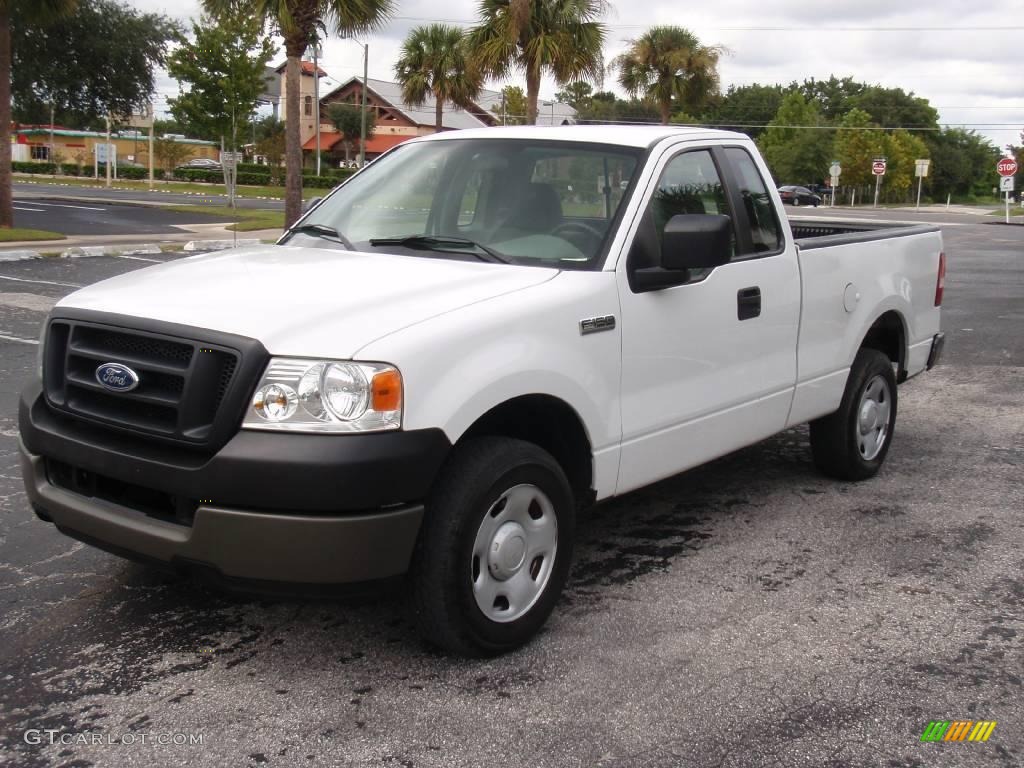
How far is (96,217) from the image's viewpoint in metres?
27.6

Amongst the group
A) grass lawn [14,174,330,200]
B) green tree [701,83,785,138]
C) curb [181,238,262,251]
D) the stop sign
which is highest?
green tree [701,83,785,138]

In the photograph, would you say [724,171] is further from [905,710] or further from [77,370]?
[77,370]

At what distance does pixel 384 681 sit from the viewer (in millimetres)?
3645

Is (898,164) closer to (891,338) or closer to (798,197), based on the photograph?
(798,197)

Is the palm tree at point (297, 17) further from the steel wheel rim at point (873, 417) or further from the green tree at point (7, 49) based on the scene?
the steel wheel rim at point (873, 417)

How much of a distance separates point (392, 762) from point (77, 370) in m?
1.69

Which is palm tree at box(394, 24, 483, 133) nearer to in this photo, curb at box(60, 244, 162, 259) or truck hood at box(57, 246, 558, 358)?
curb at box(60, 244, 162, 259)

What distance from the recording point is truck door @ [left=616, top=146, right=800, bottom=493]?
14.2ft

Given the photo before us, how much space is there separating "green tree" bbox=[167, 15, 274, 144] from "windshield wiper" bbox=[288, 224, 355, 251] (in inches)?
1126

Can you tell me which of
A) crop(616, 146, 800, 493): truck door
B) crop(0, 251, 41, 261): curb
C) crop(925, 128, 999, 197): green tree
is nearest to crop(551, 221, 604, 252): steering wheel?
crop(616, 146, 800, 493): truck door

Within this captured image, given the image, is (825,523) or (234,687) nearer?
(234,687)

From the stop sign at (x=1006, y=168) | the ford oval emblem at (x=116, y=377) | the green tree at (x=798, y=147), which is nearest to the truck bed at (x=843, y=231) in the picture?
the ford oval emblem at (x=116, y=377)

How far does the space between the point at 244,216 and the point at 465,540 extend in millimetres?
27690

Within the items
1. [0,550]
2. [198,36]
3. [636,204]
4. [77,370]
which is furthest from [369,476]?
[198,36]
